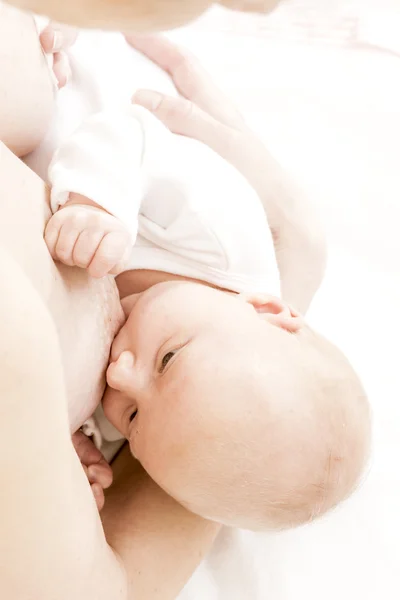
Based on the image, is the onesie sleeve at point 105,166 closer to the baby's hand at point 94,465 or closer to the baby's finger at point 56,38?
the baby's finger at point 56,38

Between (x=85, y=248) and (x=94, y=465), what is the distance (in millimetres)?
290

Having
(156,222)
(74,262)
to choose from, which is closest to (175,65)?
(156,222)

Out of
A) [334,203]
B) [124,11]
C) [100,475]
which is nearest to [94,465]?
[100,475]

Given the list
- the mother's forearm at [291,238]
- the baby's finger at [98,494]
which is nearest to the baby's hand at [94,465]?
the baby's finger at [98,494]

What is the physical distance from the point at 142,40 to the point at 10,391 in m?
0.85

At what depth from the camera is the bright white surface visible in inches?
34.5

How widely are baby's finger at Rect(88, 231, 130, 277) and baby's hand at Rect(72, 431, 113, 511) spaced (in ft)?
0.81

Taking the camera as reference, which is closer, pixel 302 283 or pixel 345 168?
pixel 302 283

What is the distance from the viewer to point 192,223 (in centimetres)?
81

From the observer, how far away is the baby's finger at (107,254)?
629 mm

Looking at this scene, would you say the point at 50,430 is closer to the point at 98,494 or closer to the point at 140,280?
the point at 98,494

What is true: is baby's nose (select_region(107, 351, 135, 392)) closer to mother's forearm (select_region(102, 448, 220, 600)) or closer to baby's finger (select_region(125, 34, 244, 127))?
mother's forearm (select_region(102, 448, 220, 600))

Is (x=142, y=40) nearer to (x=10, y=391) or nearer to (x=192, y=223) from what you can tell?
(x=192, y=223)

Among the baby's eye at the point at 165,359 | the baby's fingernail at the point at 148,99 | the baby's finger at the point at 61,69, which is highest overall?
the baby's finger at the point at 61,69
